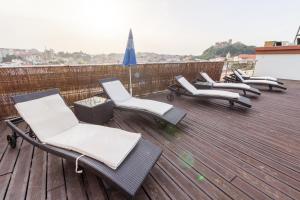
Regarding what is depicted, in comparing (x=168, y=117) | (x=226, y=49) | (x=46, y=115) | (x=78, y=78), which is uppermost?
(x=226, y=49)

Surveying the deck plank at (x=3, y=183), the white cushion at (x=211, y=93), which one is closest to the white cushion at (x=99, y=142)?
the deck plank at (x=3, y=183)

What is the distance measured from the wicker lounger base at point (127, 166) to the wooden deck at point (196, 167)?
0.27m

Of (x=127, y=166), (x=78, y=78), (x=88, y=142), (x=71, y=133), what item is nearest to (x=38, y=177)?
(x=71, y=133)

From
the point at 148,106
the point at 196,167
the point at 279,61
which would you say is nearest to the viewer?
the point at 196,167

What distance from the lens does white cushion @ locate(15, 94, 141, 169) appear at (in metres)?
1.61

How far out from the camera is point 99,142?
5.91 feet

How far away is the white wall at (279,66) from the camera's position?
9.19 meters

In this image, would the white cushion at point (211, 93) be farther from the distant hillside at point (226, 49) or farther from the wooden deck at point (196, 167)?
the distant hillside at point (226, 49)

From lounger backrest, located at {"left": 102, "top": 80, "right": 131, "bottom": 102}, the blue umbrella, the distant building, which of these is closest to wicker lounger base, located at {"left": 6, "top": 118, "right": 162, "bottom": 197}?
lounger backrest, located at {"left": 102, "top": 80, "right": 131, "bottom": 102}

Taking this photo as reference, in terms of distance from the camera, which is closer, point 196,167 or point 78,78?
point 196,167

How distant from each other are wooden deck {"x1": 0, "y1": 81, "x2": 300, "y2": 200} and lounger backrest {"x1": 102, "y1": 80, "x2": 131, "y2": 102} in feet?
2.22

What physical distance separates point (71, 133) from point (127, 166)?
3.62ft

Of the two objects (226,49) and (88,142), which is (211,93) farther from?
(226,49)

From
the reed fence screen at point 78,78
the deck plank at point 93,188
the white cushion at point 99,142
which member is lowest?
the deck plank at point 93,188
